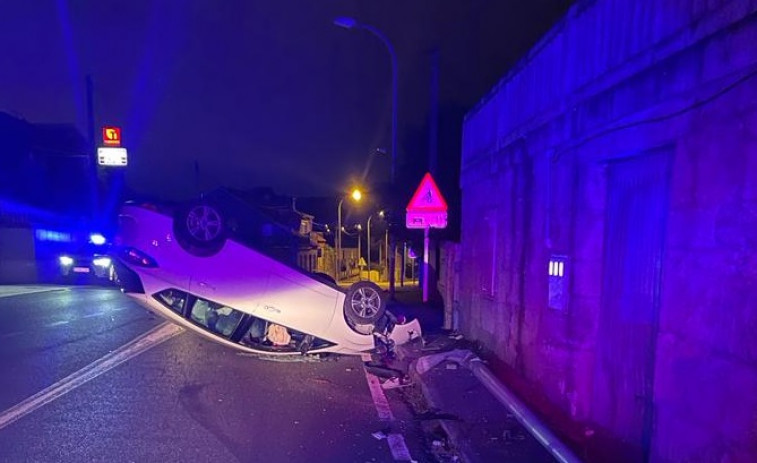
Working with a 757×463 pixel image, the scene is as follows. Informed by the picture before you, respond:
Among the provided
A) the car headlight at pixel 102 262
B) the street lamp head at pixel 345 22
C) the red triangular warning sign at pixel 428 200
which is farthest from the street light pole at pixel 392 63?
the car headlight at pixel 102 262

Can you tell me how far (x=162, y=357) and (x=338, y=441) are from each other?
158 inches

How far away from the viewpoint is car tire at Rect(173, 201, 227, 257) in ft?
19.7

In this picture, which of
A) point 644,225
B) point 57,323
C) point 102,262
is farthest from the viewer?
point 102,262

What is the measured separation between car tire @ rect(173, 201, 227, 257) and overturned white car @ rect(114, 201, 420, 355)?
0.04 ft

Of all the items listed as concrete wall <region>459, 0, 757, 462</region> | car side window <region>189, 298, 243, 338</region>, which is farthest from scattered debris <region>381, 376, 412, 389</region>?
car side window <region>189, 298, 243, 338</region>

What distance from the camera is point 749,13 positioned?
7.55 feet

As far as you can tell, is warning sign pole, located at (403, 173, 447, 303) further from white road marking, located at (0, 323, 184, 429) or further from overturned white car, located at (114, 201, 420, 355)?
white road marking, located at (0, 323, 184, 429)

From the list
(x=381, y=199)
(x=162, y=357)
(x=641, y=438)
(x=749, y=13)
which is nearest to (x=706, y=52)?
(x=749, y=13)

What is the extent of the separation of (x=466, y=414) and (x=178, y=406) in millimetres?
3093

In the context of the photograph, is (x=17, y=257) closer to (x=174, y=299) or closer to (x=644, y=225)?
(x=174, y=299)

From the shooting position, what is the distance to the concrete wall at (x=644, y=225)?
239 cm

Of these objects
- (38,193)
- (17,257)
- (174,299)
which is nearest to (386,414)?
(174,299)

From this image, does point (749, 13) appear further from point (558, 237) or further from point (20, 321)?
point (20, 321)

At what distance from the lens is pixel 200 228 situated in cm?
607
